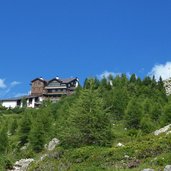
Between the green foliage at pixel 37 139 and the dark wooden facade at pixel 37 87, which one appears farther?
the dark wooden facade at pixel 37 87

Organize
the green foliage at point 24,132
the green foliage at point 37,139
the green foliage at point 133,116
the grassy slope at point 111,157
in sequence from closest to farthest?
1. the grassy slope at point 111,157
2. the green foliage at point 37,139
3. the green foliage at point 133,116
4. the green foliage at point 24,132

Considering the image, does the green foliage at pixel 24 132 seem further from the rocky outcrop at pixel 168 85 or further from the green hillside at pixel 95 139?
the rocky outcrop at pixel 168 85

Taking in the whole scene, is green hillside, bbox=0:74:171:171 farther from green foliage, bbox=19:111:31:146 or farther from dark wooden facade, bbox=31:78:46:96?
dark wooden facade, bbox=31:78:46:96

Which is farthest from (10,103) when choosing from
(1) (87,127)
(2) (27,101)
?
(1) (87,127)

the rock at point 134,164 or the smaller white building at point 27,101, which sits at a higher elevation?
the smaller white building at point 27,101

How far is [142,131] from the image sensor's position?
6134 cm

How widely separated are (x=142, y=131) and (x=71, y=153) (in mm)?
27829

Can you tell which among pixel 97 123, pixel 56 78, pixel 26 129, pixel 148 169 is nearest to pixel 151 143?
pixel 148 169

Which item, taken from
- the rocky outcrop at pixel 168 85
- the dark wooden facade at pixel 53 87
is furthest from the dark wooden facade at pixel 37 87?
the rocky outcrop at pixel 168 85

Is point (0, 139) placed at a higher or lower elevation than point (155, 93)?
lower

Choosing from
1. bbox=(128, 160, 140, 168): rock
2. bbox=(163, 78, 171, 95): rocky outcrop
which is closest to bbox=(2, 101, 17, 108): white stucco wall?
bbox=(163, 78, 171, 95): rocky outcrop

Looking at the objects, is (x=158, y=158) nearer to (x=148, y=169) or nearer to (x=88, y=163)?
(x=148, y=169)

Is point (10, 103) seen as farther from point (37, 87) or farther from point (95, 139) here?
point (95, 139)

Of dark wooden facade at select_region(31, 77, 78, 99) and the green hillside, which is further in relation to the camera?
dark wooden facade at select_region(31, 77, 78, 99)
